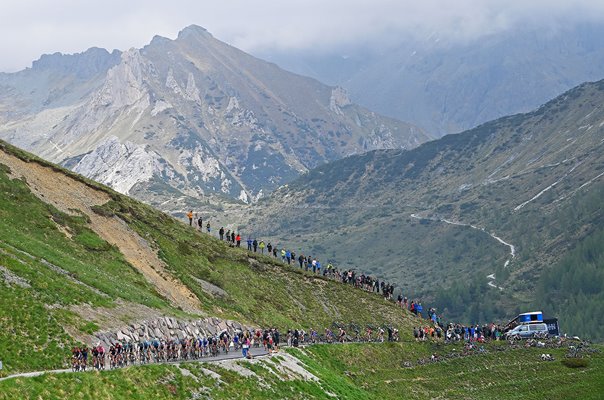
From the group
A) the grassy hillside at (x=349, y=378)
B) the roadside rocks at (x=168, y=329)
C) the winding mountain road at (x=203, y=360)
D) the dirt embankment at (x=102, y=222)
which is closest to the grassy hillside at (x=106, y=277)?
the dirt embankment at (x=102, y=222)

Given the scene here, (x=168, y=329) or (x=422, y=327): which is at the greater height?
(x=422, y=327)

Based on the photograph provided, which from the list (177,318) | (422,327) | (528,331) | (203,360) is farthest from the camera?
(528,331)

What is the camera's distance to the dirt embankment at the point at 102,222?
86.4 metres

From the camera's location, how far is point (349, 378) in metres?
77.3

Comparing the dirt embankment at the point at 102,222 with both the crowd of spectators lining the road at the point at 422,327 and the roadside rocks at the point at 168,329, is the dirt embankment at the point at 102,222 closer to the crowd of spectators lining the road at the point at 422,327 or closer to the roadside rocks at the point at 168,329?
the roadside rocks at the point at 168,329

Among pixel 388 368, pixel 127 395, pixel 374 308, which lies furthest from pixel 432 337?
pixel 127 395

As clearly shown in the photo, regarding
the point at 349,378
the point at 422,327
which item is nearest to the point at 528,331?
the point at 422,327

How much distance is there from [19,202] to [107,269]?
13.3 m

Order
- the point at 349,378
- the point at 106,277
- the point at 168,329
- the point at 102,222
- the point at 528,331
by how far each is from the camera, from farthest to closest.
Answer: the point at 528,331
the point at 102,222
the point at 349,378
the point at 106,277
the point at 168,329

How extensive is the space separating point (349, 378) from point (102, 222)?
122 feet

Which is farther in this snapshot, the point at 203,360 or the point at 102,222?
the point at 102,222

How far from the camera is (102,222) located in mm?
93938

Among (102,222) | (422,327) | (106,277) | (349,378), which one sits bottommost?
(349,378)

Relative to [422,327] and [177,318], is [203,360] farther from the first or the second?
[422,327]
